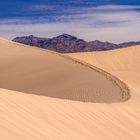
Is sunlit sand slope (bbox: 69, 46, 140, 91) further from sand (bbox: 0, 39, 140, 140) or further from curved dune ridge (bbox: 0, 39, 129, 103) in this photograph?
sand (bbox: 0, 39, 140, 140)

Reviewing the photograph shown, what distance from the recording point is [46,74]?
79.2 feet

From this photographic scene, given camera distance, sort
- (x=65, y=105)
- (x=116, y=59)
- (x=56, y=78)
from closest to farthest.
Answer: (x=65, y=105), (x=56, y=78), (x=116, y=59)

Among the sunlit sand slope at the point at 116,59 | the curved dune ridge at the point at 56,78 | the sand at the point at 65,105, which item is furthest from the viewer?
the sunlit sand slope at the point at 116,59

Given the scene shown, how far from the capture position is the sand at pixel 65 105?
9617mm

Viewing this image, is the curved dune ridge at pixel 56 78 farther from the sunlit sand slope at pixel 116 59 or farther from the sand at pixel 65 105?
the sunlit sand slope at pixel 116 59

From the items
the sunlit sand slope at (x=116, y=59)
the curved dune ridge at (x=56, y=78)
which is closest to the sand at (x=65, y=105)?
the curved dune ridge at (x=56, y=78)

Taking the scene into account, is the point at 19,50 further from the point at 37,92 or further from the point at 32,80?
the point at 37,92

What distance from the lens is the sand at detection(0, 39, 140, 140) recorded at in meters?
9.62

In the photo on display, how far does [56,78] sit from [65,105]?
35.6 ft

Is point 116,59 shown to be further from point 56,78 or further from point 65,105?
point 65,105

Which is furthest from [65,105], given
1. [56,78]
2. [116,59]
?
[116,59]

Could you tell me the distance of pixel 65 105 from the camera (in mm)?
12211

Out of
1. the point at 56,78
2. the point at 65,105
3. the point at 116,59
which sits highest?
the point at 116,59

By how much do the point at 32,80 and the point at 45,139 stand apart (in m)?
14.3
